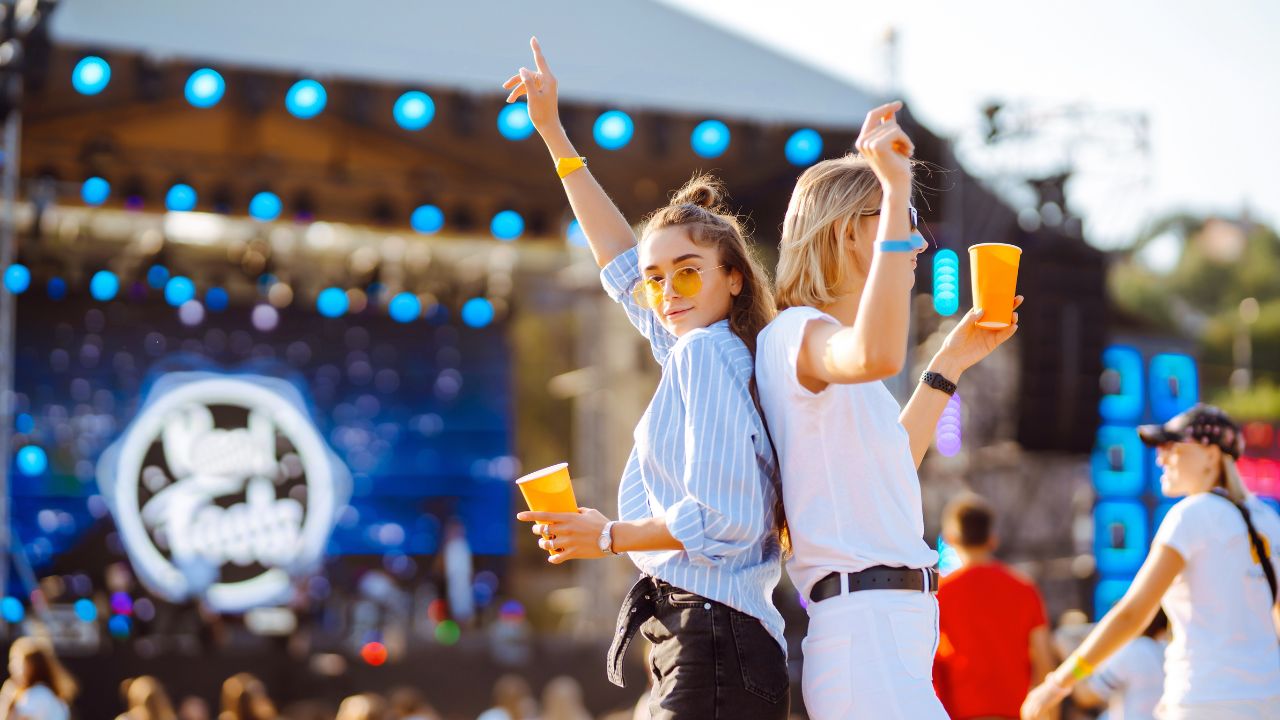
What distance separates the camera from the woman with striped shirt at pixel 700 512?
5.86ft

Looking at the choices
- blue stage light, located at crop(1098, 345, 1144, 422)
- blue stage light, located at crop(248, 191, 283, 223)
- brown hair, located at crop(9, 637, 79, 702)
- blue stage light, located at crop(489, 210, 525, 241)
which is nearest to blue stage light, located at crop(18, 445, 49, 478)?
blue stage light, located at crop(248, 191, 283, 223)

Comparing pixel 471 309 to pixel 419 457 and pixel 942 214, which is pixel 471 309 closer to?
pixel 419 457

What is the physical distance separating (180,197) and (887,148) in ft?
35.7

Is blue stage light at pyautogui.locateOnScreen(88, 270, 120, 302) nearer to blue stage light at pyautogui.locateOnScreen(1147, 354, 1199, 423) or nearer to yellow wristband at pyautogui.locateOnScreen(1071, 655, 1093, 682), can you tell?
blue stage light at pyautogui.locateOnScreen(1147, 354, 1199, 423)

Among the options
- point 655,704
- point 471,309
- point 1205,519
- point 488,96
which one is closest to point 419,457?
point 471,309

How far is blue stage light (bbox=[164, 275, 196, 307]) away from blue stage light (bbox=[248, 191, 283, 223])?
232 cm

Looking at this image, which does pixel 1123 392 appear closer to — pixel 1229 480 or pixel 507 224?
pixel 507 224

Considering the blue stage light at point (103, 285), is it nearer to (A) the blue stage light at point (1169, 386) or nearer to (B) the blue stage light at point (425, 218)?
(B) the blue stage light at point (425, 218)

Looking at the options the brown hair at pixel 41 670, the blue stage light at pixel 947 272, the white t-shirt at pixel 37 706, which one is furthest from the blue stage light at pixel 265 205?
the white t-shirt at pixel 37 706

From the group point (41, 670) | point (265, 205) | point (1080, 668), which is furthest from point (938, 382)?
point (265, 205)

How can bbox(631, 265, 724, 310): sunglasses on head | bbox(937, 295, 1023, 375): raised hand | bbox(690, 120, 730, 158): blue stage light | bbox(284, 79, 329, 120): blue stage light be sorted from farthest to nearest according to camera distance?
bbox(690, 120, 730, 158): blue stage light → bbox(284, 79, 329, 120): blue stage light → bbox(937, 295, 1023, 375): raised hand → bbox(631, 265, 724, 310): sunglasses on head

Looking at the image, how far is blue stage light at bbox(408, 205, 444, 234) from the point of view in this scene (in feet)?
40.0

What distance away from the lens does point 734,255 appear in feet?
6.71

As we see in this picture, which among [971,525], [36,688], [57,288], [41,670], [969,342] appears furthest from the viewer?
[57,288]
